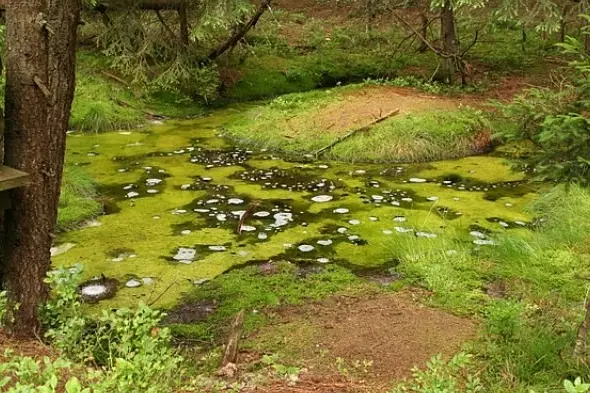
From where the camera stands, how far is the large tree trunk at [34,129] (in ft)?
15.5

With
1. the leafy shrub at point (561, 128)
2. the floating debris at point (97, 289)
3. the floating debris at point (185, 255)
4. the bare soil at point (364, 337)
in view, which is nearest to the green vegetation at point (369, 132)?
the floating debris at point (185, 255)

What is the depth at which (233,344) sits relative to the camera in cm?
527

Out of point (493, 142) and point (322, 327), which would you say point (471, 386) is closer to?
point (322, 327)

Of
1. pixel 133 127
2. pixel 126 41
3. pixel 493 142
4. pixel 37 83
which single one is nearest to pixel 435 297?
pixel 37 83

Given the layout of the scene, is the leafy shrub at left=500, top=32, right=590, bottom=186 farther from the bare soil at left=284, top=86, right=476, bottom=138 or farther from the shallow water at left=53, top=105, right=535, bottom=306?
the bare soil at left=284, top=86, right=476, bottom=138

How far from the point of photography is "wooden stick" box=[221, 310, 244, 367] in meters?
5.20

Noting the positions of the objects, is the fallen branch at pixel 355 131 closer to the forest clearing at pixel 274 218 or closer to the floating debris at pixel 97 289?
the forest clearing at pixel 274 218

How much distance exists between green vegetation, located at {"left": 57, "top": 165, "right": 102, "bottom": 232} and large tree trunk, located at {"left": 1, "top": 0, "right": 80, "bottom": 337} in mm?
3366

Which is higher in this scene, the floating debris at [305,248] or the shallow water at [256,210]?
the shallow water at [256,210]

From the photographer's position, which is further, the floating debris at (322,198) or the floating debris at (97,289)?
the floating debris at (322,198)

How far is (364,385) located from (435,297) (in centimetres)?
181

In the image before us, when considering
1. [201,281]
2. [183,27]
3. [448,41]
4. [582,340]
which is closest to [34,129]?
[201,281]

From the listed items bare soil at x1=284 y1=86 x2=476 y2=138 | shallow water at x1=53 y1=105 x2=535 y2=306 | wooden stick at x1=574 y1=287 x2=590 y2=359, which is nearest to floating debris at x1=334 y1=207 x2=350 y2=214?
shallow water at x1=53 y1=105 x2=535 y2=306

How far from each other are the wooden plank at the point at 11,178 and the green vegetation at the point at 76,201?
3722 mm
